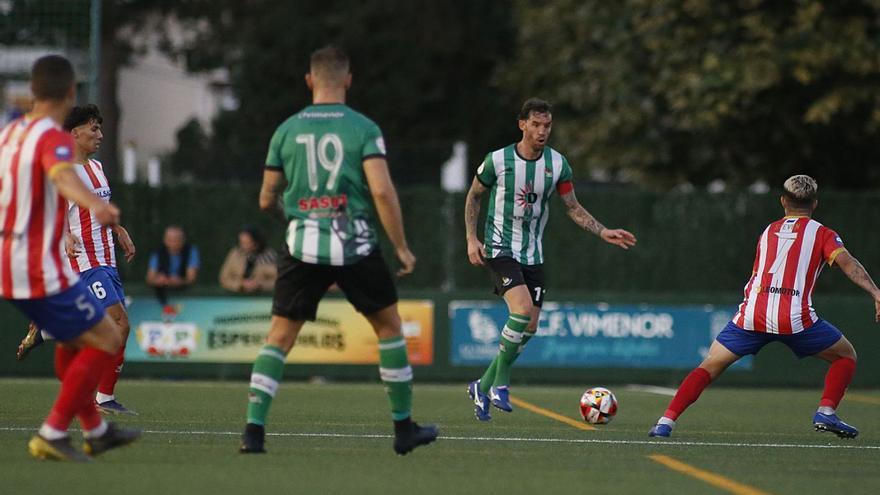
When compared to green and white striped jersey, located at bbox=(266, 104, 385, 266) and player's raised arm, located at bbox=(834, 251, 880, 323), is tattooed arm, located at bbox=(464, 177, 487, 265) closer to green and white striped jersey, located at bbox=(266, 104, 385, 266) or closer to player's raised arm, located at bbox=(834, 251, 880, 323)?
player's raised arm, located at bbox=(834, 251, 880, 323)

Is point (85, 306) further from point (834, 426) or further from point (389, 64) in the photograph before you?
point (389, 64)

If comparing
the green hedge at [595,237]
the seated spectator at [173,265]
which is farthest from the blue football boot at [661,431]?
the green hedge at [595,237]

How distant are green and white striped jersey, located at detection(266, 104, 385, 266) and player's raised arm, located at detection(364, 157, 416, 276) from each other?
0.07 metres

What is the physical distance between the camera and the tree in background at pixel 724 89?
25.0 metres

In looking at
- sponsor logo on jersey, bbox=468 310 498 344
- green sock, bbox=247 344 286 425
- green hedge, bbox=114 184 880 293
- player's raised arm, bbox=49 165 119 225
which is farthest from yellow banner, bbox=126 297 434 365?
player's raised arm, bbox=49 165 119 225

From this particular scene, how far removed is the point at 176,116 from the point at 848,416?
4507 cm

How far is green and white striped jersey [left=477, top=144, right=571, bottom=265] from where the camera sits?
40.2 ft

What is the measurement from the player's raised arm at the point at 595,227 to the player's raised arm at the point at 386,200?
3.05 meters

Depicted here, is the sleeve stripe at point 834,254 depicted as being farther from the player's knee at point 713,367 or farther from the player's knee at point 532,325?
the player's knee at point 532,325

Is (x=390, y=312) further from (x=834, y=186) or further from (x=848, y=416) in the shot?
(x=834, y=186)

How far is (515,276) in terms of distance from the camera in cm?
1225

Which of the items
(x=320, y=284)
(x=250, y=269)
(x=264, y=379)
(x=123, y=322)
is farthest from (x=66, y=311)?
(x=250, y=269)

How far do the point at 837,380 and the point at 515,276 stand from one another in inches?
100

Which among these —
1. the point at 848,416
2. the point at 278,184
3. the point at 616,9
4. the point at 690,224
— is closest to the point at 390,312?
the point at 278,184
